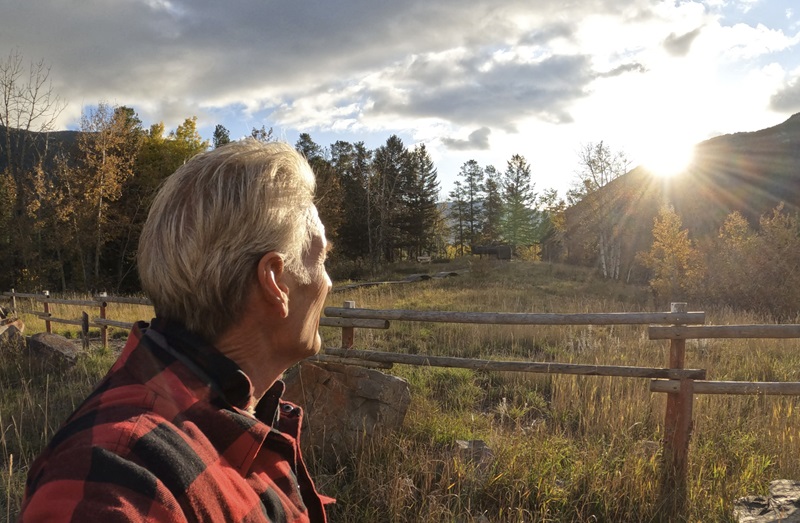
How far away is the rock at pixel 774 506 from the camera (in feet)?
9.37

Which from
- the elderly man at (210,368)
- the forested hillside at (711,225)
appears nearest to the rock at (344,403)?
the elderly man at (210,368)

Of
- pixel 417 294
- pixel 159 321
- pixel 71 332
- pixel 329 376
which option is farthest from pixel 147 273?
pixel 417 294

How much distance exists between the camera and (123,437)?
856 mm

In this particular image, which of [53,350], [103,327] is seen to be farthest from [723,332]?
[103,327]

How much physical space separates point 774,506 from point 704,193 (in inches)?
1944

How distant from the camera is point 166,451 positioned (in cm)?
88

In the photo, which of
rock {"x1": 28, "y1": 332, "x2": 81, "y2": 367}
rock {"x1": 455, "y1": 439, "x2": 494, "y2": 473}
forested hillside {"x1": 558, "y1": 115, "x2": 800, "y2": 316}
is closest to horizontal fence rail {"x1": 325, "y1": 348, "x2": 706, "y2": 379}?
rock {"x1": 455, "y1": 439, "x2": 494, "y2": 473}

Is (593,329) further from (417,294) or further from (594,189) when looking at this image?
(594,189)

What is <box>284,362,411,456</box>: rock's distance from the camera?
13.0 ft

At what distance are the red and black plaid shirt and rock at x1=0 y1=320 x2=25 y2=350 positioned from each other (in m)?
8.30

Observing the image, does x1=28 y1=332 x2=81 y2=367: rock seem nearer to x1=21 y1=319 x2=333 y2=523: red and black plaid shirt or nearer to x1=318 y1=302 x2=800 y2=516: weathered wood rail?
x1=318 y1=302 x2=800 y2=516: weathered wood rail

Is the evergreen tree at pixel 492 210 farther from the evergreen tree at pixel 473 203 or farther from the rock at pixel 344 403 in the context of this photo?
the rock at pixel 344 403

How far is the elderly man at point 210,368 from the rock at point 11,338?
815cm

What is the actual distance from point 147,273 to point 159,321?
0.38 feet
